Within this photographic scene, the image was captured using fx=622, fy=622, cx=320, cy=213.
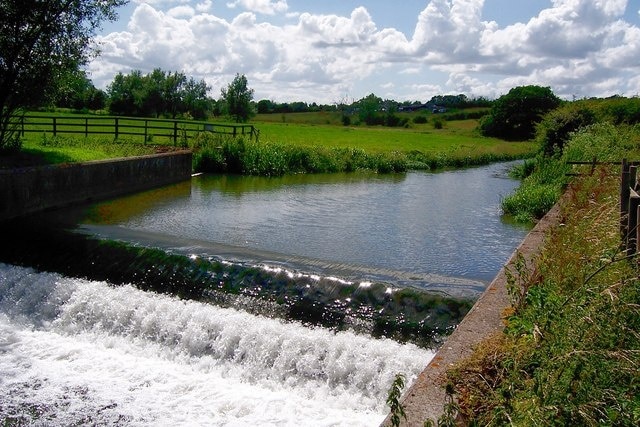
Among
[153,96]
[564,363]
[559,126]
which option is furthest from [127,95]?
[564,363]

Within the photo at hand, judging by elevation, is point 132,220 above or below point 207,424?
above

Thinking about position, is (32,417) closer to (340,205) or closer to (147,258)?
(147,258)

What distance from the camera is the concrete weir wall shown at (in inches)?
522

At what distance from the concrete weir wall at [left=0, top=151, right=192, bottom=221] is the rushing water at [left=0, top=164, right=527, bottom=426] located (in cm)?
60

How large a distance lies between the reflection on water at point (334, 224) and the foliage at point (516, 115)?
4808 cm

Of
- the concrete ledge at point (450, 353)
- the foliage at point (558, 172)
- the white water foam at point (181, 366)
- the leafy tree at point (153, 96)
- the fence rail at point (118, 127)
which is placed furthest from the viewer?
the leafy tree at point (153, 96)

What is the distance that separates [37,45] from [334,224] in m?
9.32

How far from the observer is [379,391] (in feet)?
22.6

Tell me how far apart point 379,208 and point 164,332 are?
9612 mm

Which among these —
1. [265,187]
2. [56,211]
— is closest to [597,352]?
[56,211]

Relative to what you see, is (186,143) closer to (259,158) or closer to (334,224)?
(259,158)

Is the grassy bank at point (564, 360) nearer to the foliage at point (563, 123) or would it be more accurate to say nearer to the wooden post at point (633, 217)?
the wooden post at point (633, 217)

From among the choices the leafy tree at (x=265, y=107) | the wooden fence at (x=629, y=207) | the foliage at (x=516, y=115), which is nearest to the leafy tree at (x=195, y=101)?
the leafy tree at (x=265, y=107)

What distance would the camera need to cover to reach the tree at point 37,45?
15.7m
